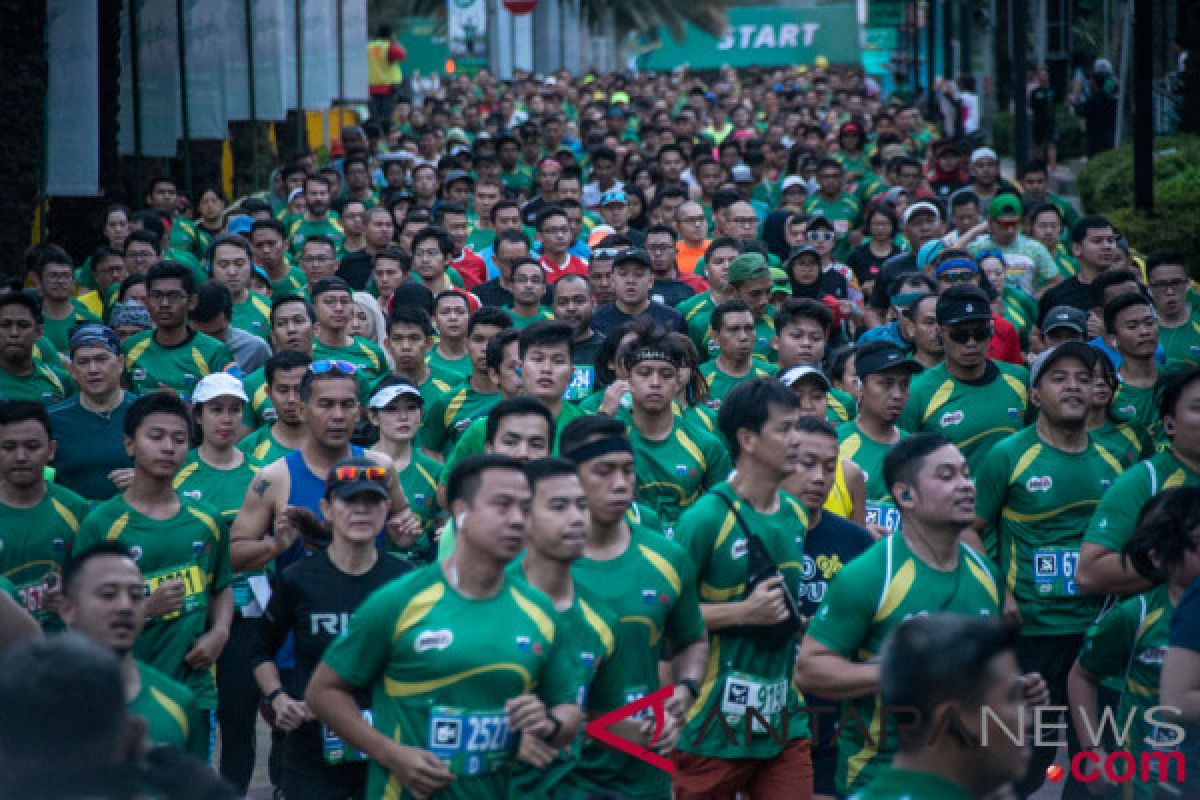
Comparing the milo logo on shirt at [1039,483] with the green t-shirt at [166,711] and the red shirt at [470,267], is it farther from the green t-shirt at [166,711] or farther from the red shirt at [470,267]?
the red shirt at [470,267]

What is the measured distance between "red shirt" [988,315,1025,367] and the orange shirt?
4.39 metres

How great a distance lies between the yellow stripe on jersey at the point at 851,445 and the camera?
338 inches

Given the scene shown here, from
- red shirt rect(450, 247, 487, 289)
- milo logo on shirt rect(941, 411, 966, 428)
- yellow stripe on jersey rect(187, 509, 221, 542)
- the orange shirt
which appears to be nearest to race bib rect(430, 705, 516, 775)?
yellow stripe on jersey rect(187, 509, 221, 542)

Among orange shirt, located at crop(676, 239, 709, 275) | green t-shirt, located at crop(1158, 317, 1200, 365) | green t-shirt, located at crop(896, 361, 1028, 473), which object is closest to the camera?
green t-shirt, located at crop(896, 361, 1028, 473)

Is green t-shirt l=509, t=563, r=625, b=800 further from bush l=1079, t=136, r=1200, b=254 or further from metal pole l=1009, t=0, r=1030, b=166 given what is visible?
metal pole l=1009, t=0, r=1030, b=166

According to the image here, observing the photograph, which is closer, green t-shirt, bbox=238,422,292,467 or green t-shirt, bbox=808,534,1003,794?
green t-shirt, bbox=808,534,1003,794

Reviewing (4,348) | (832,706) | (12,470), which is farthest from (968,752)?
(4,348)

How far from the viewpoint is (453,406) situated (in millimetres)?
10234

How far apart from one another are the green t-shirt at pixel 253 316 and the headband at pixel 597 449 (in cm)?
639

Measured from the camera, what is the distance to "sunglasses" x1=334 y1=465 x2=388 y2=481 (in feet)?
22.6

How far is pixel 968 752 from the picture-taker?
4152mm

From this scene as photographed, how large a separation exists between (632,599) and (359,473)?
1316mm

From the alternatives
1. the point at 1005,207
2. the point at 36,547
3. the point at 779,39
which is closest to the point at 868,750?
the point at 36,547

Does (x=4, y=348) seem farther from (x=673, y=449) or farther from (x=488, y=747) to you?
(x=488, y=747)
